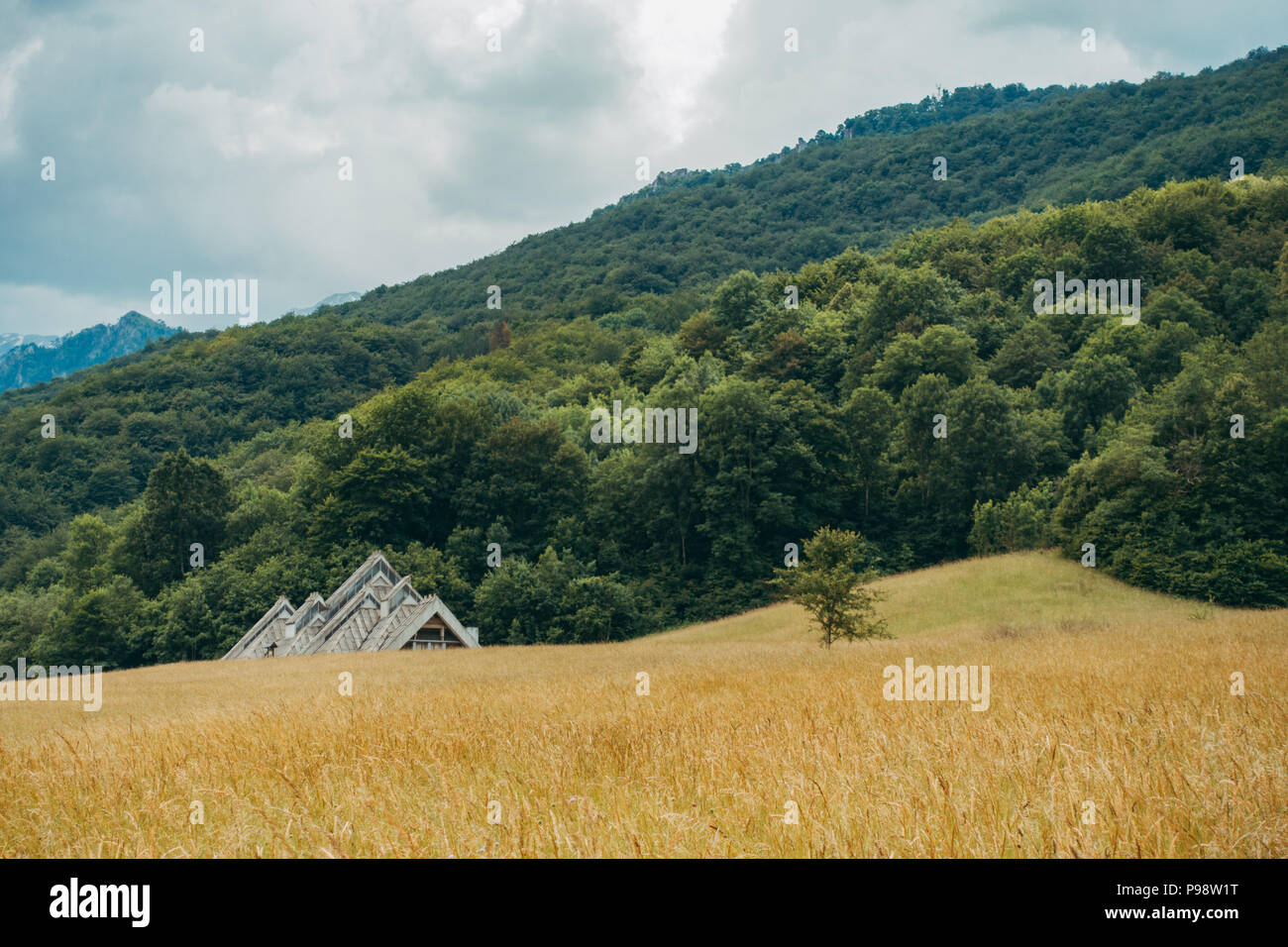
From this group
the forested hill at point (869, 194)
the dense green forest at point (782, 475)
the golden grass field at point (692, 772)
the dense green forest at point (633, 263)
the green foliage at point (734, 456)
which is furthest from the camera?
the forested hill at point (869, 194)

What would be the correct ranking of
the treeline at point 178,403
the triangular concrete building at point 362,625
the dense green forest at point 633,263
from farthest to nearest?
1. the dense green forest at point 633,263
2. the treeline at point 178,403
3. the triangular concrete building at point 362,625

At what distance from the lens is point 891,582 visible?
48438 millimetres

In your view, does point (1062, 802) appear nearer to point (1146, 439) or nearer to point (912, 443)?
point (1146, 439)

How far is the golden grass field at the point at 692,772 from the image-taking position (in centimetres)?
426

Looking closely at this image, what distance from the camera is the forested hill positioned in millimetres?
136500

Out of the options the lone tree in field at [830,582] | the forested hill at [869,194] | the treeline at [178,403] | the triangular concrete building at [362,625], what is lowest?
the triangular concrete building at [362,625]

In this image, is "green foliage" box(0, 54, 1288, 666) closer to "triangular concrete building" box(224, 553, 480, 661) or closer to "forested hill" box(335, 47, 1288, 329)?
"triangular concrete building" box(224, 553, 480, 661)

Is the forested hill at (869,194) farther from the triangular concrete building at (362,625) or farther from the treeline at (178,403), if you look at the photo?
the triangular concrete building at (362,625)

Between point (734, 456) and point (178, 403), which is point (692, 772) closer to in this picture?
point (734, 456)

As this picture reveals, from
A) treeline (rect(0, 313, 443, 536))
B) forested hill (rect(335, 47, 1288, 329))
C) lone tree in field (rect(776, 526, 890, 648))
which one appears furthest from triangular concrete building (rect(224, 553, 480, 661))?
forested hill (rect(335, 47, 1288, 329))

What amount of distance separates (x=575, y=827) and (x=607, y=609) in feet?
160

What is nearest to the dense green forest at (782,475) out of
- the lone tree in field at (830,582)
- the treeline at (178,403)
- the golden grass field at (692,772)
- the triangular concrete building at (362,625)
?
the triangular concrete building at (362,625)

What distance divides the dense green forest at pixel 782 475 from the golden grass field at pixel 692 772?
41728 millimetres
